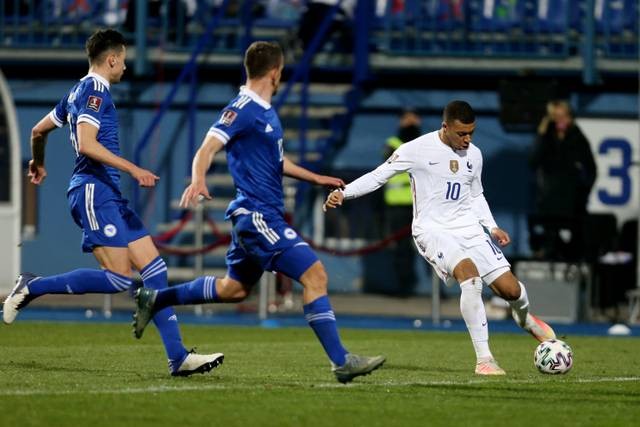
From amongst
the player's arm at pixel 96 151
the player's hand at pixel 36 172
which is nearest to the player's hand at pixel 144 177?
the player's arm at pixel 96 151

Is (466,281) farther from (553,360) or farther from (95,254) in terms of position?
(95,254)

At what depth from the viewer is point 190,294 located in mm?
10352

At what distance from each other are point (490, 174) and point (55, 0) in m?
7.08

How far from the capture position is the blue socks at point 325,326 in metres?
9.78

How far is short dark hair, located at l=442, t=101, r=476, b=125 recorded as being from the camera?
11.8 meters

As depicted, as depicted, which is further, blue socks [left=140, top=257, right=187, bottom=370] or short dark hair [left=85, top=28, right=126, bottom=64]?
short dark hair [left=85, top=28, right=126, bottom=64]

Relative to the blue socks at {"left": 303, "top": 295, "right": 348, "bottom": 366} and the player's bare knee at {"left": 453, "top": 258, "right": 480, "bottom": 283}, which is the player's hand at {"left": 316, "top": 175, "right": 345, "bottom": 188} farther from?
the player's bare knee at {"left": 453, "top": 258, "right": 480, "bottom": 283}

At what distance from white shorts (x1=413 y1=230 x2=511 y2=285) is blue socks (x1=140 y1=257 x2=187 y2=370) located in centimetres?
218

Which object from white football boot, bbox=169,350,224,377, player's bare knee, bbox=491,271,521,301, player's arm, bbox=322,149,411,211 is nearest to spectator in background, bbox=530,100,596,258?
player's bare knee, bbox=491,271,521,301

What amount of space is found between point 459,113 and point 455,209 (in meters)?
0.75

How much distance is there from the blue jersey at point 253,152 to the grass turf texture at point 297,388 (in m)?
1.14

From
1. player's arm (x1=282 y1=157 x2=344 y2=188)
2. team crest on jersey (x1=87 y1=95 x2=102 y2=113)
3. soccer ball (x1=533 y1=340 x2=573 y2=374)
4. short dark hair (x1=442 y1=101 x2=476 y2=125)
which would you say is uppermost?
team crest on jersey (x1=87 y1=95 x2=102 y2=113)

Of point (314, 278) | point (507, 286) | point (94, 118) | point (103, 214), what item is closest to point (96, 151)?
point (94, 118)

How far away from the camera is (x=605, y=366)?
1270cm
